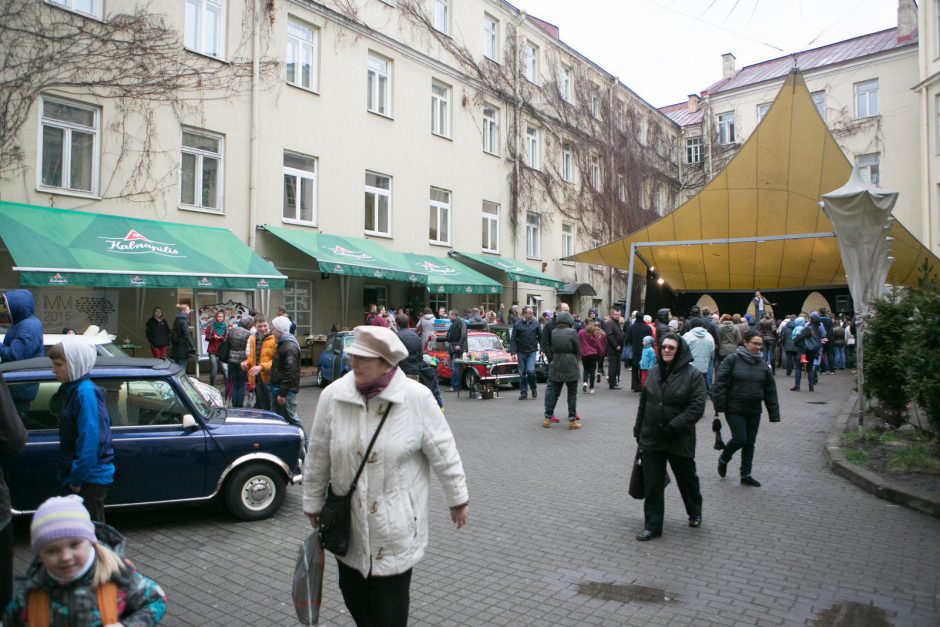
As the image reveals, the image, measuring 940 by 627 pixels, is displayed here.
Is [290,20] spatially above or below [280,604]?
above

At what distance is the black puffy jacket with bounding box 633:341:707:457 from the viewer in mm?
5449

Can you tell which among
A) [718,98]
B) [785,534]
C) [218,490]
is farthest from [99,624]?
[718,98]

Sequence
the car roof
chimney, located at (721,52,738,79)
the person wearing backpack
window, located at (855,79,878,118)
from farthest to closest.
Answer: chimney, located at (721,52,738,79), window, located at (855,79,878,118), the car roof, the person wearing backpack

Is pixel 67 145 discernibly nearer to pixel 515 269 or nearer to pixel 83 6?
pixel 83 6

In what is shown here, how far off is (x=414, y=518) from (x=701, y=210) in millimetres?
21377

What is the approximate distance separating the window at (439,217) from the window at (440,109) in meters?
2.09

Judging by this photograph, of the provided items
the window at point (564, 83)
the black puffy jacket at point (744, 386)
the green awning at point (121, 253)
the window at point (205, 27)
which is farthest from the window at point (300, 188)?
the window at point (564, 83)

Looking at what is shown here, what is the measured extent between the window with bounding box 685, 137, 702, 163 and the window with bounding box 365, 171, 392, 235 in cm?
2699

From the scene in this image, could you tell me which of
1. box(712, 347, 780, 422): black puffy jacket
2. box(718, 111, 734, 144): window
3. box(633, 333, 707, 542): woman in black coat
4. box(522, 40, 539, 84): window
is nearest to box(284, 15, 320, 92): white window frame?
box(522, 40, 539, 84): window

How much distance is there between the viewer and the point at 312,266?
18516mm

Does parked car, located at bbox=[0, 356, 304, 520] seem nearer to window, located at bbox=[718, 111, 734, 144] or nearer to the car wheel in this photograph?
the car wheel

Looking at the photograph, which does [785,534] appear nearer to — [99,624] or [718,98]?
[99,624]

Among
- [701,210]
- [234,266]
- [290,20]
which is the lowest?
[234,266]

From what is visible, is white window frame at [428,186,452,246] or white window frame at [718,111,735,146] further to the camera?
white window frame at [718,111,735,146]
